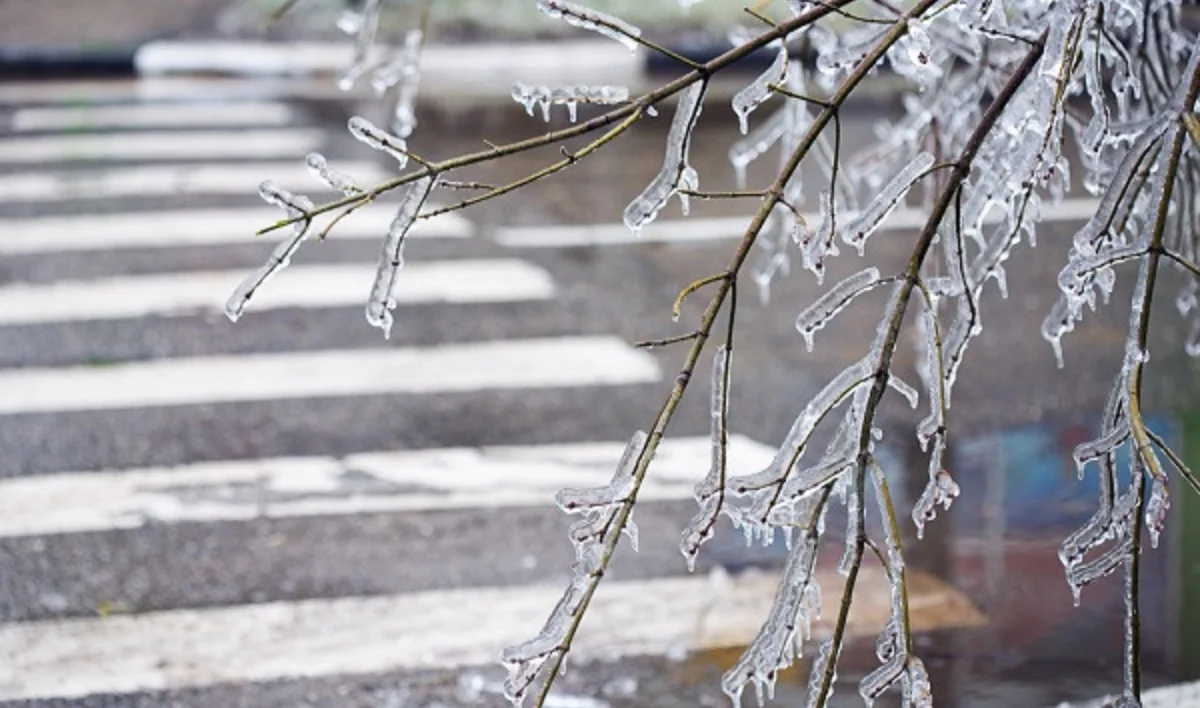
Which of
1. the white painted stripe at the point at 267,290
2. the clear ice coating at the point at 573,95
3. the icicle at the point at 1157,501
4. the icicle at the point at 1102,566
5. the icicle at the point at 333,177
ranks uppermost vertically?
the clear ice coating at the point at 573,95

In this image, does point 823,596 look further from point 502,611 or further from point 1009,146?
point 1009,146

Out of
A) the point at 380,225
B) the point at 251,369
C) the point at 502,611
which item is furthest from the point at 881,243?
the point at 502,611

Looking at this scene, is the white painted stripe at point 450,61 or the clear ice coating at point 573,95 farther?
the white painted stripe at point 450,61

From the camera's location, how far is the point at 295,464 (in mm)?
5434

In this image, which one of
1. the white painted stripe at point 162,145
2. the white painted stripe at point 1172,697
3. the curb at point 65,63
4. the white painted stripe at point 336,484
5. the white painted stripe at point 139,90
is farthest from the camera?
the curb at point 65,63

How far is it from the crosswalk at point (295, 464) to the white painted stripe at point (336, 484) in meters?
0.01

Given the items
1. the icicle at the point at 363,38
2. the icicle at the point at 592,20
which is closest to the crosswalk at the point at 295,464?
the icicle at the point at 363,38

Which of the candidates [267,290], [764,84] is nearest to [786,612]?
[764,84]

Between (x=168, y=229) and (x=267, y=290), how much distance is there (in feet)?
4.17

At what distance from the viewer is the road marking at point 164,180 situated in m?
9.26

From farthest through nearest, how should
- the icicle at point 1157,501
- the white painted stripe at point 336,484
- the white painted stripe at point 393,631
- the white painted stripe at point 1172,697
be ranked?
the white painted stripe at point 336,484, the white painted stripe at point 393,631, the white painted stripe at point 1172,697, the icicle at point 1157,501

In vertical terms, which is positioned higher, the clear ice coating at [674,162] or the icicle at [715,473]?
the clear ice coating at [674,162]

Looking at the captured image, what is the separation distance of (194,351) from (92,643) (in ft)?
8.59

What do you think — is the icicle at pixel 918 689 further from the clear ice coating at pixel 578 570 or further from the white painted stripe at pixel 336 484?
the white painted stripe at pixel 336 484
